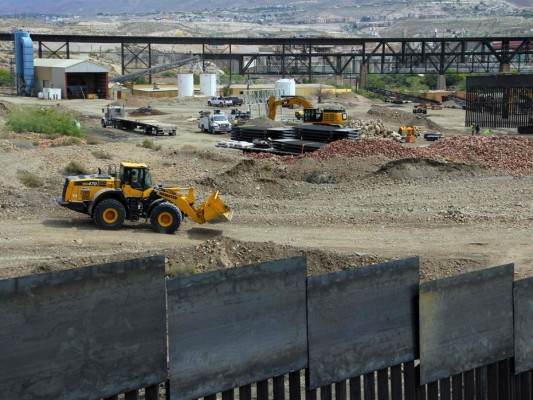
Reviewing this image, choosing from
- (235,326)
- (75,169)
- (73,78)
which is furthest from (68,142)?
(73,78)

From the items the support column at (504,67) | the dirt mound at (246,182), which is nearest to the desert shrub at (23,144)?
the dirt mound at (246,182)

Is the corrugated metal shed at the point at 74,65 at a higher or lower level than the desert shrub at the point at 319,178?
higher

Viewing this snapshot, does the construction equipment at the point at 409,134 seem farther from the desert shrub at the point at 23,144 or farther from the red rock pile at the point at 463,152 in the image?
the desert shrub at the point at 23,144

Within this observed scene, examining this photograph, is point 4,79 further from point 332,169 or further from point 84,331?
point 84,331

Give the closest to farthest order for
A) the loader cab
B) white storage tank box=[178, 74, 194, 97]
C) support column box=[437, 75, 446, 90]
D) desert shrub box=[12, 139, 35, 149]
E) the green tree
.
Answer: the loader cab → desert shrub box=[12, 139, 35, 149] → white storage tank box=[178, 74, 194, 97] → the green tree → support column box=[437, 75, 446, 90]

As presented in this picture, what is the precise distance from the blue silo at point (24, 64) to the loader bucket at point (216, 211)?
63760mm

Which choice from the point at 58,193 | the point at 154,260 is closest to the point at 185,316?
the point at 154,260

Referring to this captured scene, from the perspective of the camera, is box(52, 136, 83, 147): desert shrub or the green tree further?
the green tree

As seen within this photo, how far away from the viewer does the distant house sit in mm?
82812

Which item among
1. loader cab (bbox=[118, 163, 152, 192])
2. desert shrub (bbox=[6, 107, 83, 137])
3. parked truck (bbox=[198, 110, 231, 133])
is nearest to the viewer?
loader cab (bbox=[118, 163, 152, 192])

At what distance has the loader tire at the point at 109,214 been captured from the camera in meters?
23.5

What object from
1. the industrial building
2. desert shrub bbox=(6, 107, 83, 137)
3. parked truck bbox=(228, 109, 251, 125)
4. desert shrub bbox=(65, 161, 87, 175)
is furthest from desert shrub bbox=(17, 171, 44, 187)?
the industrial building

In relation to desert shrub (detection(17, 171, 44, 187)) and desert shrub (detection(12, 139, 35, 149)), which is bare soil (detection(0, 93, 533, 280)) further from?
Result: desert shrub (detection(17, 171, 44, 187))

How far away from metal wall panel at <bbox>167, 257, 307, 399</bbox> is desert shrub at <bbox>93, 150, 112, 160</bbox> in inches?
1088
